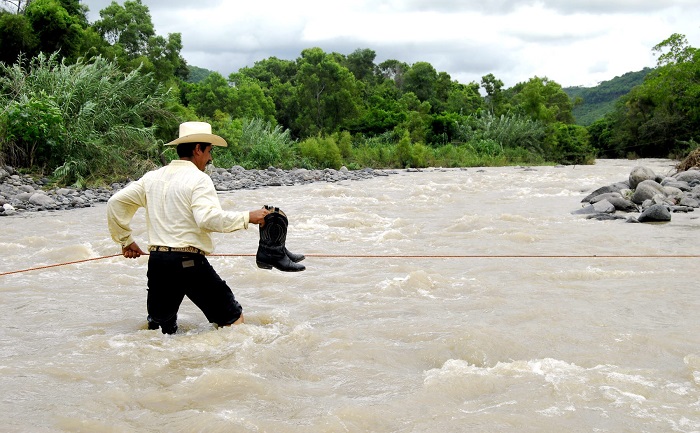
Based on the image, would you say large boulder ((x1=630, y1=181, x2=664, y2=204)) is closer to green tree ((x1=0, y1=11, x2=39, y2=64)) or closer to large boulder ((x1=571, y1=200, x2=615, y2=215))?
large boulder ((x1=571, y1=200, x2=615, y2=215))

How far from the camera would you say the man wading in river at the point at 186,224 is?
365cm

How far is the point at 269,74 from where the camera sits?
2174 inches

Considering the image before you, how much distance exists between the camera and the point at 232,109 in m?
37.1

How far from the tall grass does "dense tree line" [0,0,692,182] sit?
3 cm

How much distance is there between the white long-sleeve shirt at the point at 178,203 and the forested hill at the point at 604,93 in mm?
90197

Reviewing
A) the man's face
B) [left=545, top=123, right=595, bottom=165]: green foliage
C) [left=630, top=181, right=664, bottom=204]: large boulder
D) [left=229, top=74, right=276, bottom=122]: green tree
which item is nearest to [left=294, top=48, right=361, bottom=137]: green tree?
[left=229, top=74, right=276, bottom=122]: green tree

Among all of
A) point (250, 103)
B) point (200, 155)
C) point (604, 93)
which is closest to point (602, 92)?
point (604, 93)

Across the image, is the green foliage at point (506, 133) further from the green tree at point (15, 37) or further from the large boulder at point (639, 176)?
the green tree at point (15, 37)

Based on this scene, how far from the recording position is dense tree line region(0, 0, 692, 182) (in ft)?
51.1

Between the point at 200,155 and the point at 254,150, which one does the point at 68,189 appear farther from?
the point at 200,155

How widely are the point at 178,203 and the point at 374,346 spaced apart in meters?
1.56

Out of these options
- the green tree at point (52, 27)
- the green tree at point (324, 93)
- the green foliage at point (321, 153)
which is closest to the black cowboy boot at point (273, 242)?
the green tree at point (52, 27)

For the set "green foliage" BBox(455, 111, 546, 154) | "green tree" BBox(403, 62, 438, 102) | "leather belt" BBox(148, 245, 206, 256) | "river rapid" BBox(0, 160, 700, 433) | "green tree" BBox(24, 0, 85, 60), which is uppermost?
"green tree" BBox(403, 62, 438, 102)

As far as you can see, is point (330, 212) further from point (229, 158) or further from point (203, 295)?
point (229, 158)
